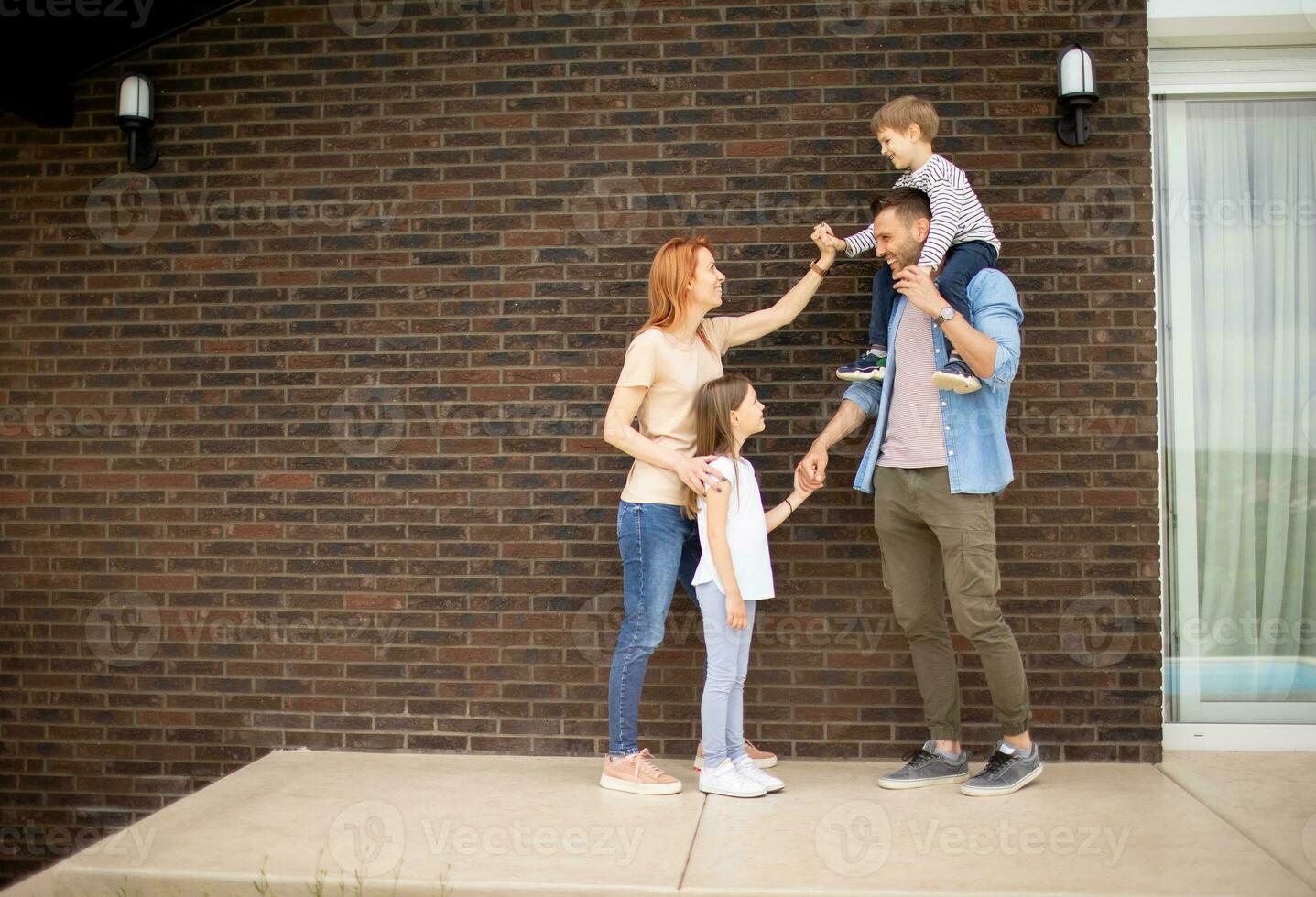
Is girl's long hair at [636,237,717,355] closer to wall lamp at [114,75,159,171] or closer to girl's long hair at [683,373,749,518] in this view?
girl's long hair at [683,373,749,518]

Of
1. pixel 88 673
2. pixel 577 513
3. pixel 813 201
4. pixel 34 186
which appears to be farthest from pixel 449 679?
pixel 34 186

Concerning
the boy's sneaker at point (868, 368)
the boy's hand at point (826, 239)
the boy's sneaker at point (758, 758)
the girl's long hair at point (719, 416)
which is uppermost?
the boy's hand at point (826, 239)

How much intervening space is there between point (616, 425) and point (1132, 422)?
6.96 feet

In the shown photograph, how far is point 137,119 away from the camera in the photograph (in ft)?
15.4

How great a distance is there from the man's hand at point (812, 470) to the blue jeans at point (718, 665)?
502 millimetres

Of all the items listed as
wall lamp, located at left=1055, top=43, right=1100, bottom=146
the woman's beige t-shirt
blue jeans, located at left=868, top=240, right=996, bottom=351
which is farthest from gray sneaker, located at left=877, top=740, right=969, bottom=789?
wall lamp, located at left=1055, top=43, right=1100, bottom=146

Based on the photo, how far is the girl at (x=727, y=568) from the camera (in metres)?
3.70

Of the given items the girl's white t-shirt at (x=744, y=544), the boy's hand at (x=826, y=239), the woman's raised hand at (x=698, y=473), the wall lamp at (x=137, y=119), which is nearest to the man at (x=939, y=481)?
the boy's hand at (x=826, y=239)

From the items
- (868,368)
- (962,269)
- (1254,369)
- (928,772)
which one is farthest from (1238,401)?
(928,772)

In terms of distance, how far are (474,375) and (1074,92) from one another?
8.83ft

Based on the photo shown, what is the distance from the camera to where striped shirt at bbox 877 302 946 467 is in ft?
12.5

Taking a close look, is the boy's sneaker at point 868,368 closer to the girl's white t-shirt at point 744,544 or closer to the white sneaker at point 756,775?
the girl's white t-shirt at point 744,544

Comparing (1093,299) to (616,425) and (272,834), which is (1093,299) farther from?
(272,834)

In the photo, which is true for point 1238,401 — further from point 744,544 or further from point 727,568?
point 727,568
